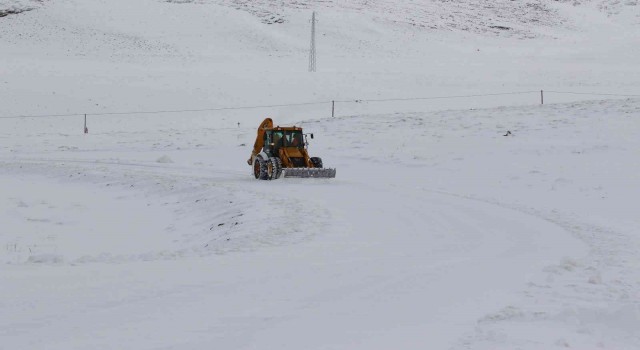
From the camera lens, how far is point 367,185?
19328 millimetres

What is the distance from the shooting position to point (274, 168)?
2062 cm

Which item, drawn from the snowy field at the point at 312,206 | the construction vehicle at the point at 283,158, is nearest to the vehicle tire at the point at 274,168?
the construction vehicle at the point at 283,158

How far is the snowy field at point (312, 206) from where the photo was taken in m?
5.86

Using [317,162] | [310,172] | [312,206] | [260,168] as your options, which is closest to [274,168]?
[260,168]

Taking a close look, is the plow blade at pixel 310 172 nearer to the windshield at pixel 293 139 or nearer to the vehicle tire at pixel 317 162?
the vehicle tire at pixel 317 162

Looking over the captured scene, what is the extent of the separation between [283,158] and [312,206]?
6.60 m

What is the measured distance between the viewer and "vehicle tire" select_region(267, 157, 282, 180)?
20.6 metres

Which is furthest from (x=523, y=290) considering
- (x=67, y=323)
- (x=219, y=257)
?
(x=67, y=323)

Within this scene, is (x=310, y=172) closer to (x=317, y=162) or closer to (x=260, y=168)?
(x=317, y=162)

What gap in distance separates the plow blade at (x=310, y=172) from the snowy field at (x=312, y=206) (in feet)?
2.44

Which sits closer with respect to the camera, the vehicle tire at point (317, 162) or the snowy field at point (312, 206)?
Result: the snowy field at point (312, 206)

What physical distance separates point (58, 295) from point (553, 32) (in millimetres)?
79297

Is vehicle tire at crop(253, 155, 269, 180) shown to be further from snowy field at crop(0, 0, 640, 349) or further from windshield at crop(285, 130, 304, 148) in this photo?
windshield at crop(285, 130, 304, 148)

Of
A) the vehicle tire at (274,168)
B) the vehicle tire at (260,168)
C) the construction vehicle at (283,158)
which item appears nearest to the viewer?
the construction vehicle at (283,158)
